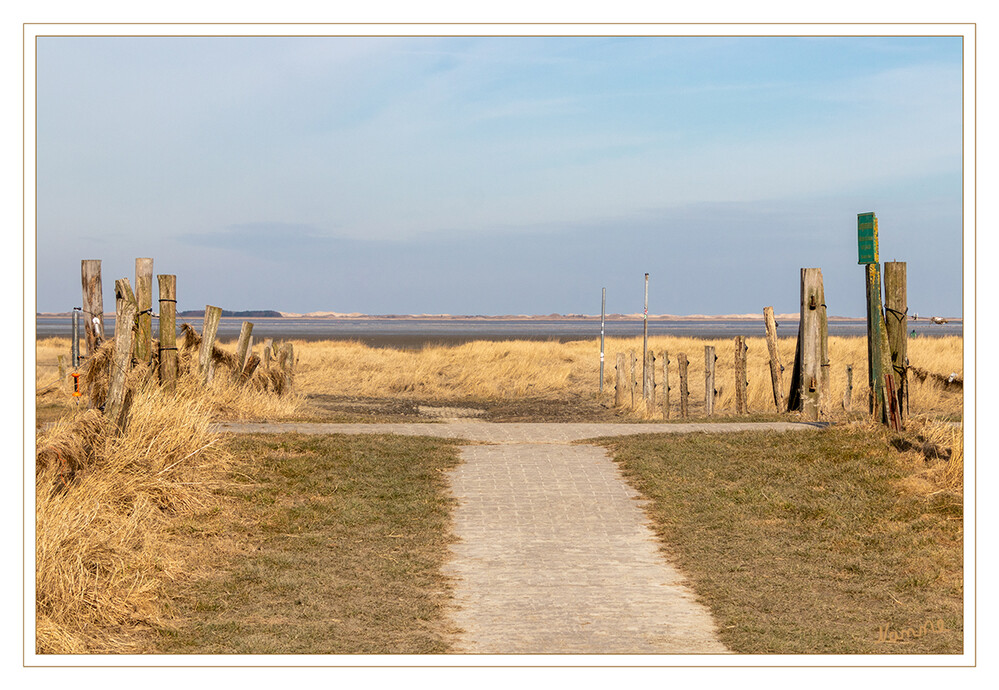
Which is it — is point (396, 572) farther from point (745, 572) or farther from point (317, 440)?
point (317, 440)

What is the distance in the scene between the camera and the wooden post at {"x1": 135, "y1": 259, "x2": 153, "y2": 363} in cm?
1503

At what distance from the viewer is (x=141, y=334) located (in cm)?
1498

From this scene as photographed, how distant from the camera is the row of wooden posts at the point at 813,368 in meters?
12.5

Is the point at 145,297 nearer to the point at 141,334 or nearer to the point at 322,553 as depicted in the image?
the point at 141,334

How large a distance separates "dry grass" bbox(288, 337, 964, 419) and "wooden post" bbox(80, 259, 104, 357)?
45.0 ft

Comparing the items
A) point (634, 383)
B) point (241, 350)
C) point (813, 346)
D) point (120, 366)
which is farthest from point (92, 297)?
point (634, 383)

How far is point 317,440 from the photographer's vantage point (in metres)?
13.5

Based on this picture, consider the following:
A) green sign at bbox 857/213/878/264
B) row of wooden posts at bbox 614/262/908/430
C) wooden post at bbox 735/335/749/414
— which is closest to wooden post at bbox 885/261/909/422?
row of wooden posts at bbox 614/262/908/430

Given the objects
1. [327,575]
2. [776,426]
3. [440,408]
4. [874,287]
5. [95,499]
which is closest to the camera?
[327,575]

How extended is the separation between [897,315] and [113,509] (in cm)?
951

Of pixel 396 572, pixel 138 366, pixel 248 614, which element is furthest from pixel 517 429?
pixel 248 614

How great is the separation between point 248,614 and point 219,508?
3134mm

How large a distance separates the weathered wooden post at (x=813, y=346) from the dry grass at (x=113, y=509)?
1018cm

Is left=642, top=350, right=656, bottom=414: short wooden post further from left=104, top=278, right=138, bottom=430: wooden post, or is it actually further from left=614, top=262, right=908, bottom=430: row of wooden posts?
left=104, top=278, right=138, bottom=430: wooden post
